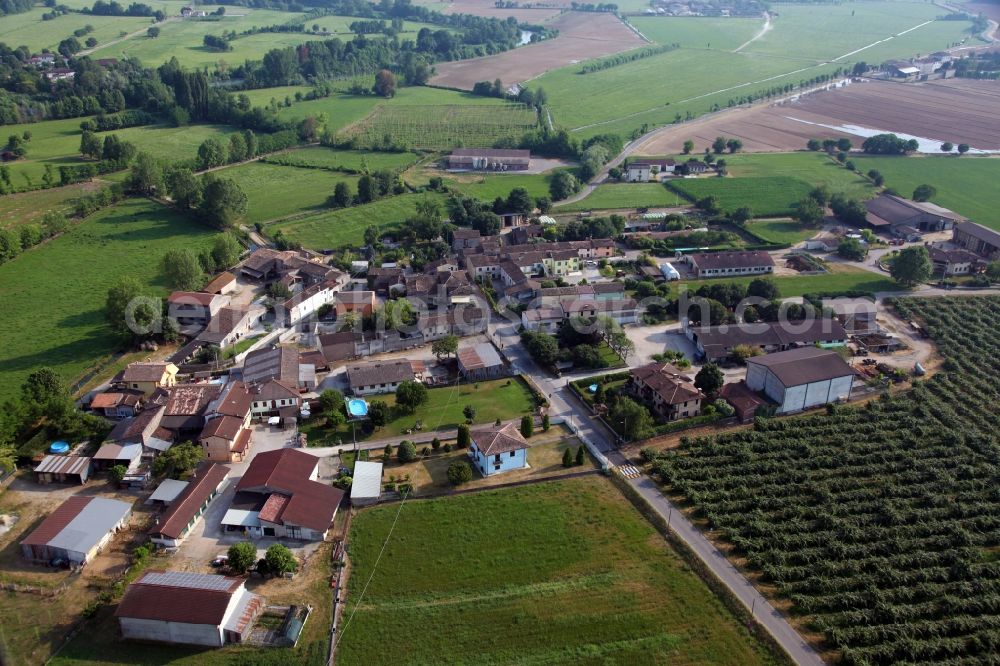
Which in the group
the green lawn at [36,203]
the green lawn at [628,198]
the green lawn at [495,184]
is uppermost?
the green lawn at [36,203]

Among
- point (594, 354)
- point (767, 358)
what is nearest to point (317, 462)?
point (594, 354)

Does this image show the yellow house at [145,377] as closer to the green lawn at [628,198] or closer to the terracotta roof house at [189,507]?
the terracotta roof house at [189,507]

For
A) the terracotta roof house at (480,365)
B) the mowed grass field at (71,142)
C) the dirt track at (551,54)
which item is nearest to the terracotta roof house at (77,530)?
the terracotta roof house at (480,365)

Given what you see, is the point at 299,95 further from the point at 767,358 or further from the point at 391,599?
the point at 391,599

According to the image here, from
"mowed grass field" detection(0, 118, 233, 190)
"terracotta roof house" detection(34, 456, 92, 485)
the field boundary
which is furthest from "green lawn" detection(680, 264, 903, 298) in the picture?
"mowed grass field" detection(0, 118, 233, 190)

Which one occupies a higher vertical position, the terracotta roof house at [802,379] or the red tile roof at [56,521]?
the red tile roof at [56,521]

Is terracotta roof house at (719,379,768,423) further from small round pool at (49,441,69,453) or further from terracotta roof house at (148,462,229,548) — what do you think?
small round pool at (49,441,69,453)
